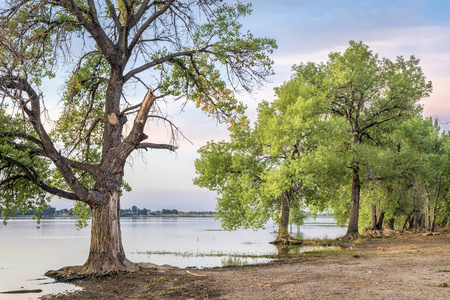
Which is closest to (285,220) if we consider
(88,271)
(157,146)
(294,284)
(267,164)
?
(267,164)

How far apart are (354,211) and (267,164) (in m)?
10.4

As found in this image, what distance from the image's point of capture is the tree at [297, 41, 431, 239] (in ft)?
116

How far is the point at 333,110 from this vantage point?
38.5 metres

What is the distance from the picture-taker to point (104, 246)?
50.3 feet

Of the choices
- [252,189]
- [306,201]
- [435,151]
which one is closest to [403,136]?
[435,151]

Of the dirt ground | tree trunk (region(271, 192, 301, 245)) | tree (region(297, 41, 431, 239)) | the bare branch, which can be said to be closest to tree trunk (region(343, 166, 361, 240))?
tree (region(297, 41, 431, 239))

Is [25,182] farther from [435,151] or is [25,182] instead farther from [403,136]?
[435,151]

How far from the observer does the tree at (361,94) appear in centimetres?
3541

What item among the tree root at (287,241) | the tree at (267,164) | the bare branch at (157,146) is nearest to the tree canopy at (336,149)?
the tree at (267,164)

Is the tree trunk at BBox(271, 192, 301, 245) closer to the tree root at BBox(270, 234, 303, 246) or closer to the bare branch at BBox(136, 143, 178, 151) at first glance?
the tree root at BBox(270, 234, 303, 246)

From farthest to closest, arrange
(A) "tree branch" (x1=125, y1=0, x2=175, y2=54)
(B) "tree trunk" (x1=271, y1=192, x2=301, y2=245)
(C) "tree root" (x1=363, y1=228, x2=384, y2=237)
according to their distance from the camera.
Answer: (C) "tree root" (x1=363, y1=228, x2=384, y2=237)
(B) "tree trunk" (x1=271, y1=192, x2=301, y2=245)
(A) "tree branch" (x1=125, y1=0, x2=175, y2=54)

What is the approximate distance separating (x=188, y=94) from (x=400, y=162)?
79.5ft

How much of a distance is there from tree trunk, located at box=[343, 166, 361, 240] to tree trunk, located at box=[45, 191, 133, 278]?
24772mm

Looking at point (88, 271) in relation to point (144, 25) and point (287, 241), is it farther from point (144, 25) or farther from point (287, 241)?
point (287, 241)
